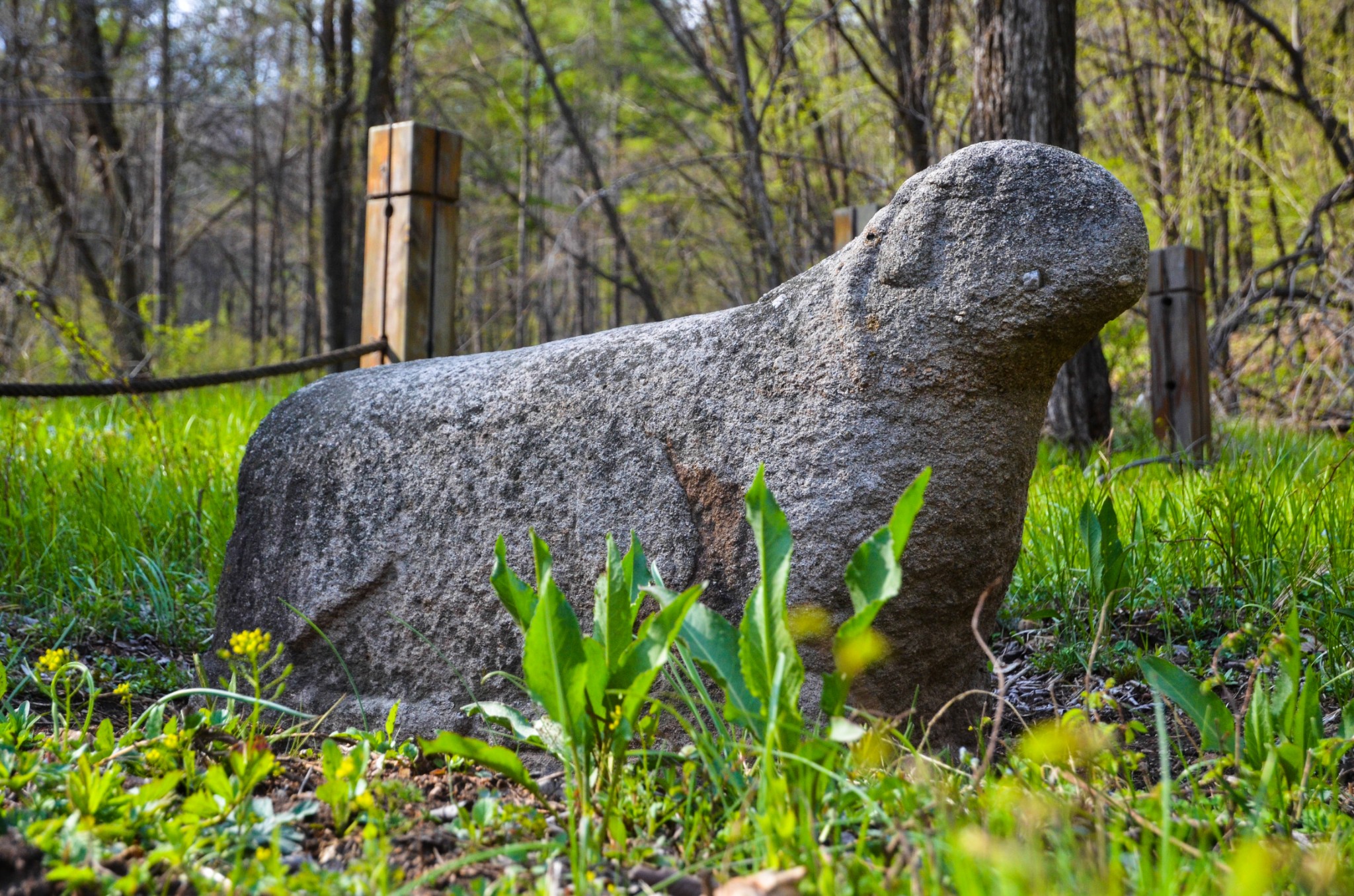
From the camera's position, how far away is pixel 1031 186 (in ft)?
5.58

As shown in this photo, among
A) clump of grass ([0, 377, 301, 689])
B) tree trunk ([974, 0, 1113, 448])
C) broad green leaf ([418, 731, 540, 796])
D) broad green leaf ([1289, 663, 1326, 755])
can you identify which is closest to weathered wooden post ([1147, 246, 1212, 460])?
tree trunk ([974, 0, 1113, 448])

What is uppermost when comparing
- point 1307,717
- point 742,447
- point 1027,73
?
point 1027,73

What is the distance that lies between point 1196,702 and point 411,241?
339cm

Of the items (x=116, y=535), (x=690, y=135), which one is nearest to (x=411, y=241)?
(x=116, y=535)

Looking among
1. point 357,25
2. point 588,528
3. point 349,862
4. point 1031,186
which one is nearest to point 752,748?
point 349,862

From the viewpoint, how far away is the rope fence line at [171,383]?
10.4 ft

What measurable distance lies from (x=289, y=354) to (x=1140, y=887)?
1562 cm

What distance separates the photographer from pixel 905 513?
4.38 feet

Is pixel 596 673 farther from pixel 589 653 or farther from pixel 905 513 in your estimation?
pixel 905 513

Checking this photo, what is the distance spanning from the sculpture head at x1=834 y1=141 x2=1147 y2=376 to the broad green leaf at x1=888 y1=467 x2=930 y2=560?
49cm

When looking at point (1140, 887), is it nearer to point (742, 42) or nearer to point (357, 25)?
point (742, 42)

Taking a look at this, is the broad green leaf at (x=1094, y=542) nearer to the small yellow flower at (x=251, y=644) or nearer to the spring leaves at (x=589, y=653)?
the spring leaves at (x=589, y=653)

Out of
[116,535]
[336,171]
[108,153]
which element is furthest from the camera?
[108,153]

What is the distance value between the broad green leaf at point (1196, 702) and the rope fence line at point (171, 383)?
10.2 feet
